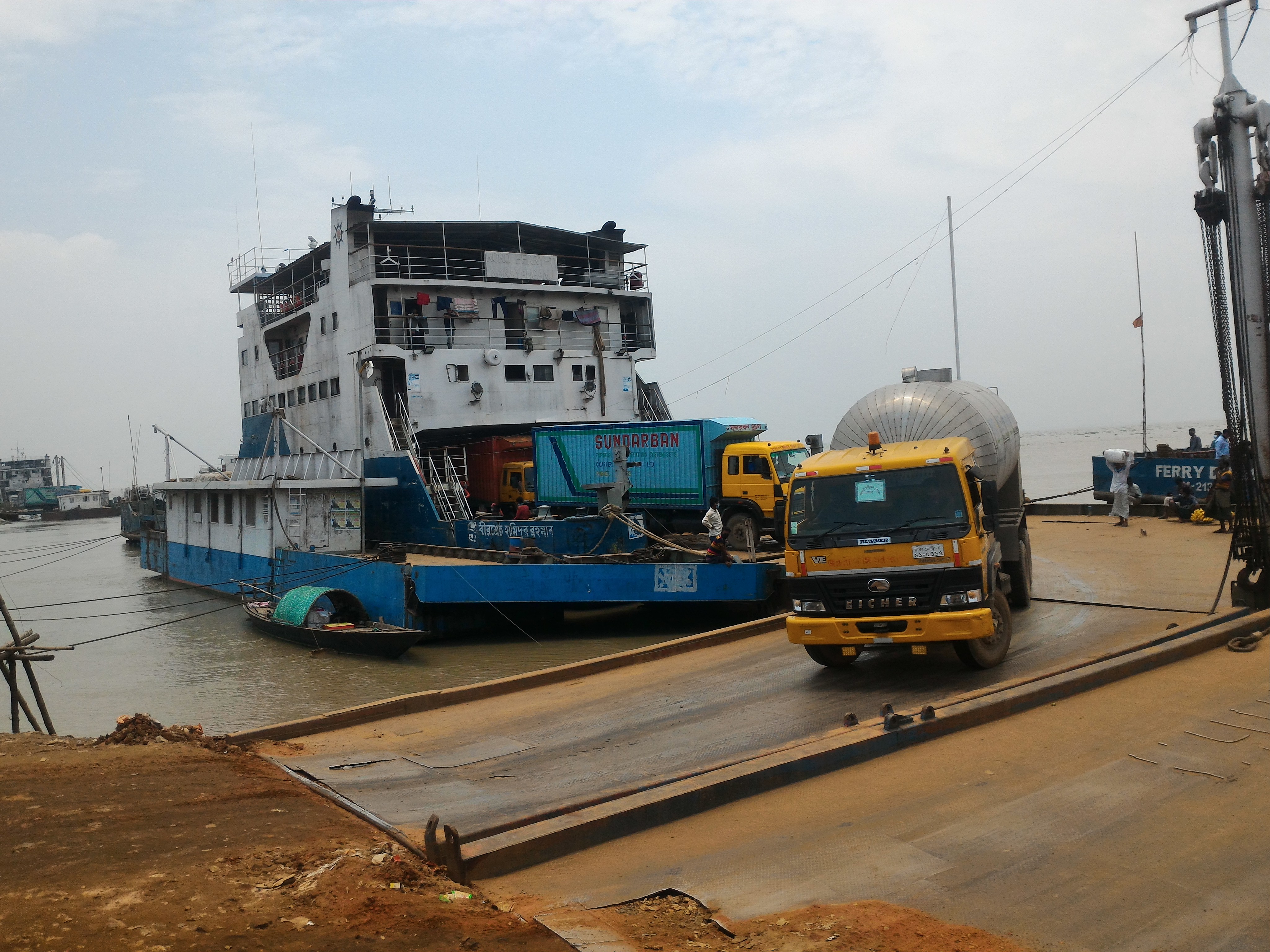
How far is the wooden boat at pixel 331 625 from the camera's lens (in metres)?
17.4

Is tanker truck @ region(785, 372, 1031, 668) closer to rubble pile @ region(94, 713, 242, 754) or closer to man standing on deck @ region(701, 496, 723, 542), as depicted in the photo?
rubble pile @ region(94, 713, 242, 754)

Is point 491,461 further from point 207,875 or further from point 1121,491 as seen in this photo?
point 207,875

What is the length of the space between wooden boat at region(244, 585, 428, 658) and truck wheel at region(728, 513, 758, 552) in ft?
20.0

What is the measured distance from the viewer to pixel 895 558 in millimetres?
8531

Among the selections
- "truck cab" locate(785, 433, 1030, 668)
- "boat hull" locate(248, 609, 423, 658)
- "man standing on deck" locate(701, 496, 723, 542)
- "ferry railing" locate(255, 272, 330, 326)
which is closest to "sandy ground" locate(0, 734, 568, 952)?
"truck cab" locate(785, 433, 1030, 668)

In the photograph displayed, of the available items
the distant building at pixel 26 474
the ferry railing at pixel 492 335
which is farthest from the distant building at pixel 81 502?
the ferry railing at pixel 492 335

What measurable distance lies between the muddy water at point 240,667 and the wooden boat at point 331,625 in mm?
268

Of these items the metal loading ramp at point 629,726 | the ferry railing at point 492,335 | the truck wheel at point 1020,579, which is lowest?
the metal loading ramp at point 629,726

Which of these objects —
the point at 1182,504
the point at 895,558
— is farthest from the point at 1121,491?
the point at 895,558

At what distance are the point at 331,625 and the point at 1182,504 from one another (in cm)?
1734

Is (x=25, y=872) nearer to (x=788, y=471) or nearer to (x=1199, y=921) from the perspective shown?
(x=1199, y=921)

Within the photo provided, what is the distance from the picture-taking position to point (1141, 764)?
628cm

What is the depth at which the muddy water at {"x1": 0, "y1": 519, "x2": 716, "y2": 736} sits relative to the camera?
1545 centimetres

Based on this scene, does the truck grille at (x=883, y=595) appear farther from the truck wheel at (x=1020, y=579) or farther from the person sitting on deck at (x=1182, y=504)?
the person sitting on deck at (x=1182, y=504)
